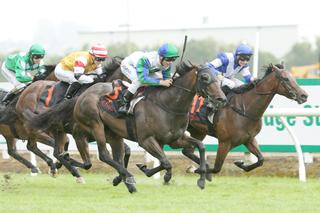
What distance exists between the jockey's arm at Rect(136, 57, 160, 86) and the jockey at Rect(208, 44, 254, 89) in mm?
1152

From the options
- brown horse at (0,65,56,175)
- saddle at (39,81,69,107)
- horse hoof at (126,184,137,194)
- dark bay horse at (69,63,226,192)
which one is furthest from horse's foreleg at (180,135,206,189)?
brown horse at (0,65,56,175)

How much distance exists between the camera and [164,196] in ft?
24.5

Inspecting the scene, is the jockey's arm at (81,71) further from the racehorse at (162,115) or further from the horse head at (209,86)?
the horse head at (209,86)

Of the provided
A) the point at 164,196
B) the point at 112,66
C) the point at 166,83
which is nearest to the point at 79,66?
the point at 112,66

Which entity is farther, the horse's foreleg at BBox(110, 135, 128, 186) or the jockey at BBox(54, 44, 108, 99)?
the jockey at BBox(54, 44, 108, 99)

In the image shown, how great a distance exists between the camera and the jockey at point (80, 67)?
8977 mm

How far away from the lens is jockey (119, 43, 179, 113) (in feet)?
25.8

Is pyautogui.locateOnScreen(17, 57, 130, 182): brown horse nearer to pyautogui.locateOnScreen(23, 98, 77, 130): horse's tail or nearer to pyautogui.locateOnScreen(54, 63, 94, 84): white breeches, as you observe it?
pyautogui.locateOnScreen(23, 98, 77, 130): horse's tail

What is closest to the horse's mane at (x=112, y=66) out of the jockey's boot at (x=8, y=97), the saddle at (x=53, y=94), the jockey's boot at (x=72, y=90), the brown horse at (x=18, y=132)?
the jockey's boot at (x=72, y=90)

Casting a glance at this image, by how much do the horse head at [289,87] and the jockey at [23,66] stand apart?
306cm

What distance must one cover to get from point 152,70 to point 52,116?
1569mm

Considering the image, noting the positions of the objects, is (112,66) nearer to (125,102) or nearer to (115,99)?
(115,99)

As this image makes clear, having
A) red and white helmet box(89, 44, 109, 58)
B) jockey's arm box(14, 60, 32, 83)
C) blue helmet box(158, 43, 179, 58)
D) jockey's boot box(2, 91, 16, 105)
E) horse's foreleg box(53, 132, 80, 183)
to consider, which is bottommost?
horse's foreleg box(53, 132, 80, 183)

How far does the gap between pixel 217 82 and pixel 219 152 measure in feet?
4.64
